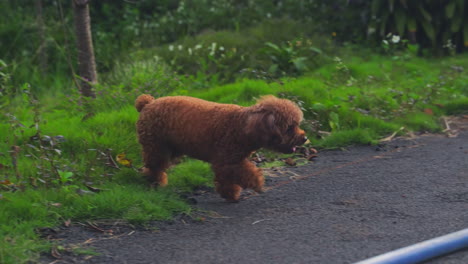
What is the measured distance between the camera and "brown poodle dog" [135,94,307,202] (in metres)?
4.72

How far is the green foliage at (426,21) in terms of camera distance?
10.2 meters

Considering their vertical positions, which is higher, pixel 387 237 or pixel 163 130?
pixel 163 130

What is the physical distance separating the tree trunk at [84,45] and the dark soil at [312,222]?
272 cm

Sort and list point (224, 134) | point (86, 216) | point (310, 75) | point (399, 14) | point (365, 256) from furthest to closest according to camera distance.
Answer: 1. point (399, 14)
2. point (310, 75)
3. point (224, 134)
4. point (86, 216)
5. point (365, 256)

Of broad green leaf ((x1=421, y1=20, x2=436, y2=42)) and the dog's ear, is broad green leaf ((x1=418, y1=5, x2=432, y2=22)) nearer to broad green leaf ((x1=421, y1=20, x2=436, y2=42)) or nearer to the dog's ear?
broad green leaf ((x1=421, y1=20, x2=436, y2=42))

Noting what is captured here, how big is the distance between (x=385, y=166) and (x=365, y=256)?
2239 millimetres

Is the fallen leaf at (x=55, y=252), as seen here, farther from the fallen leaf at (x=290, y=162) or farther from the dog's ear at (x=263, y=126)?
the fallen leaf at (x=290, y=162)

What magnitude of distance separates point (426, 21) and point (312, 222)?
23.1 feet

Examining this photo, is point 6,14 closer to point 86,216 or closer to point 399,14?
point 399,14

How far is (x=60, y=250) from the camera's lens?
12.8ft

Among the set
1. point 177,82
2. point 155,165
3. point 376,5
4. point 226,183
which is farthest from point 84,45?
point 376,5

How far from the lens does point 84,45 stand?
7105 mm

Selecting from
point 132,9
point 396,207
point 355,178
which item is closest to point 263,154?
point 355,178

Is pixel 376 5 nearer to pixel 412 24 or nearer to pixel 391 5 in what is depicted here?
pixel 391 5
